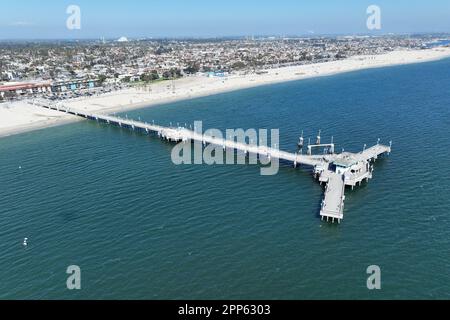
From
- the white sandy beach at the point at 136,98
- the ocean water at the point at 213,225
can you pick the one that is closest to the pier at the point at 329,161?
the ocean water at the point at 213,225

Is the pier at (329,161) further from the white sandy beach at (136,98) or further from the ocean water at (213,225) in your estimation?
the white sandy beach at (136,98)

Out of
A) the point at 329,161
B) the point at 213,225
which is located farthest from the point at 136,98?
the point at 213,225

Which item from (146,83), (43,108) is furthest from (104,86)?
(43,108)

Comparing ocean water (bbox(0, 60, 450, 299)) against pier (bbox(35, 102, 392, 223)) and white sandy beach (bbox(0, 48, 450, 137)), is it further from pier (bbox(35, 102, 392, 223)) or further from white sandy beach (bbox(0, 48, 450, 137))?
white sandy beach (bbox(0, 48, 450, 137))

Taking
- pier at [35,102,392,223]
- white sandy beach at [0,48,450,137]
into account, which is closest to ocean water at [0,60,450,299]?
pier at [35,102,392,223]

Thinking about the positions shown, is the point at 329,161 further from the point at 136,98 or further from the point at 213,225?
the point at 136,98
